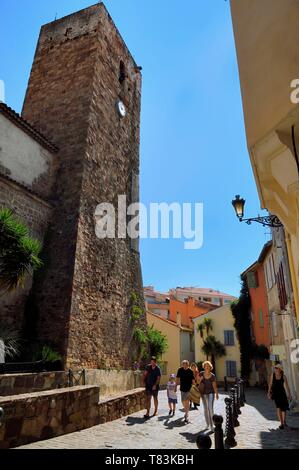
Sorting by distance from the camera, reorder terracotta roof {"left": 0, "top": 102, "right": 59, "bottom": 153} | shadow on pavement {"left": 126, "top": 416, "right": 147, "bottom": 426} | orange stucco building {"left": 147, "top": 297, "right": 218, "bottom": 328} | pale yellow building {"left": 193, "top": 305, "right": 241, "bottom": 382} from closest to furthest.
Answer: shadow on pavement {"left": 126, "top": 416, "right": 147, "bottom": 426} < terracotta roof {"left": 0, "top": 102, "right": 59, "bottom": 153} < pale yellow building {"left": 193, "top": 305, "right": 241, "bottom": 382} < orange stucco building {"left": 147, "top": 297, "right": 218, "bottom": 328}

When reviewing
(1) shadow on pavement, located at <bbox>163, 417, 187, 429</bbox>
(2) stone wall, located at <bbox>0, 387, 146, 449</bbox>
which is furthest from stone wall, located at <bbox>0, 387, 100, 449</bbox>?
(1) shadow on pavement, located at <bbox>163, 417, 187, 429</bbox>

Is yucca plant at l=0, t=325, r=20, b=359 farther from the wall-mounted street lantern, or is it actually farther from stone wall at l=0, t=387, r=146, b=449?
the wall-mounted street lantern

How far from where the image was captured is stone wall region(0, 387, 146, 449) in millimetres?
5203

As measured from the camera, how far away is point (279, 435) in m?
7.28

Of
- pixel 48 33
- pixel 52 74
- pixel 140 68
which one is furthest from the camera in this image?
pixel 140 68

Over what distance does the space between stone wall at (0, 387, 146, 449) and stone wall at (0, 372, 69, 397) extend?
3.93ft

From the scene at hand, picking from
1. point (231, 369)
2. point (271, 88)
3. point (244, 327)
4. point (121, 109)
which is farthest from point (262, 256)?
point (271, 88)

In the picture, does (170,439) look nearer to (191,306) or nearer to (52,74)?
(52,74)

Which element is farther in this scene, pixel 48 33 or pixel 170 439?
pixel 48 33

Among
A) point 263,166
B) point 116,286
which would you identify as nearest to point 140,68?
point 116,286

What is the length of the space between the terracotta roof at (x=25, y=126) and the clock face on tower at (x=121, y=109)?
14.8ft

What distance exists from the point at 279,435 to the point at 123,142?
13.1 meters

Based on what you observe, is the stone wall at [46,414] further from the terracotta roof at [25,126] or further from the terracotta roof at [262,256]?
the terracotta roof at [262,256]
